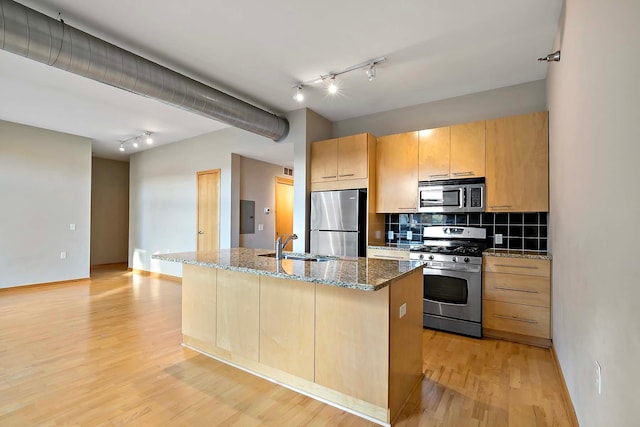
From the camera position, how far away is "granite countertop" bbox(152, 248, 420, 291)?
1720 mm

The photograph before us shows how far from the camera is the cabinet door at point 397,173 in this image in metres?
3.89

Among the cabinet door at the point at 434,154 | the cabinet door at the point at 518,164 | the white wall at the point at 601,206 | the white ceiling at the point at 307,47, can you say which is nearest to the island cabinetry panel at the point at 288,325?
the white wall at the point at 601,206

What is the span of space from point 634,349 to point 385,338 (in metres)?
1.11

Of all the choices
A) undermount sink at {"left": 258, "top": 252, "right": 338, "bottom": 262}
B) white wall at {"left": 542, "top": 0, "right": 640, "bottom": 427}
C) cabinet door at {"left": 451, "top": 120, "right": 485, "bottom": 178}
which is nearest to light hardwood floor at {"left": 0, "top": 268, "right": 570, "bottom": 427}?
white wall at {"left": 542, "top": 0, "right": 640, "bottom": 427}

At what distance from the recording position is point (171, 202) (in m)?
6.39

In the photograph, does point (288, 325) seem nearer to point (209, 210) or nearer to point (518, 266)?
point (518, 266)

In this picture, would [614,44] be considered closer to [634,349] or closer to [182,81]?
[634,349]

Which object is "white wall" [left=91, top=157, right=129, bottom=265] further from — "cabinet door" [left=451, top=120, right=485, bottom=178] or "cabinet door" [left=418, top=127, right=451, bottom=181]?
"cabinet door" [left=451, top=120, right=485, bottom=178]

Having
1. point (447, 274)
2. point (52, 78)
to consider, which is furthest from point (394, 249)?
point (52, 78)

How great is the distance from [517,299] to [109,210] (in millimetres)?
9062

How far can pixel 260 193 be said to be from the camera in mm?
6258

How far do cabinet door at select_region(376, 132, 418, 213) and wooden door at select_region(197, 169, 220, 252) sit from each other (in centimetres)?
302

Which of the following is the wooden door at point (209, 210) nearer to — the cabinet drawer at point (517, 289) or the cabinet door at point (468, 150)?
the cabinet door at point (468, 150)

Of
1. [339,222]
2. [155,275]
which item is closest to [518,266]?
[339,222]
